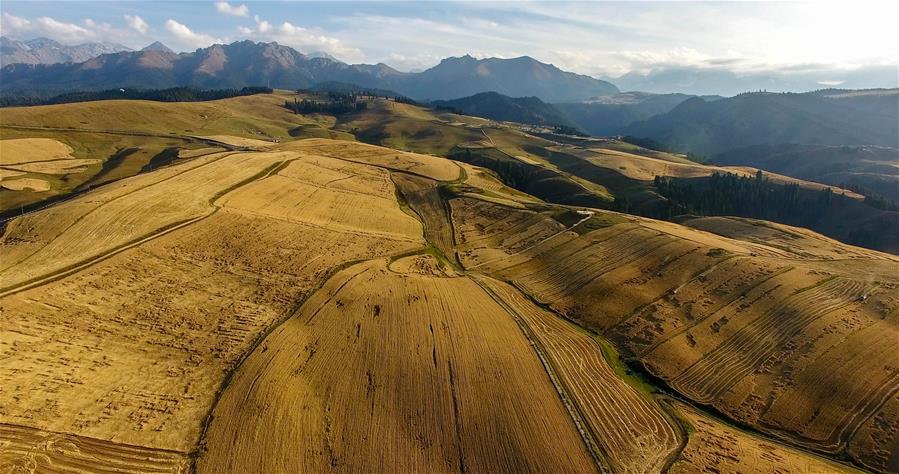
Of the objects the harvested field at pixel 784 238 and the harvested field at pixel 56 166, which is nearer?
the harvested field at pixel 784 238

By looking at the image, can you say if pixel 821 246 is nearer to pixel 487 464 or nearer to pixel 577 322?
pixel 577 322

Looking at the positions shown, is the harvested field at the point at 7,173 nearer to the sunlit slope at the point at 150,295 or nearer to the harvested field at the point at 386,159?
the sunlit slope at the point at 150,295

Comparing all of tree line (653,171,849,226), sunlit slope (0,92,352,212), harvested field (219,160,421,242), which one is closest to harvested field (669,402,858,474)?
harvested field (219,160,421,242)

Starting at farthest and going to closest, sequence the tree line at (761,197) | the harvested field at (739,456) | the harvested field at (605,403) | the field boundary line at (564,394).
→ the tree line at (761,197), the harvested field at (605,403), the field boundary line at (564,394), the harvested field at (739,456)

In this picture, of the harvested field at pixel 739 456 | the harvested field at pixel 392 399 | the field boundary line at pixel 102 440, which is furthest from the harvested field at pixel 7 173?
the harvested field at pixel 739 456

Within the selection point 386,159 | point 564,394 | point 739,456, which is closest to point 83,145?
point 386,159

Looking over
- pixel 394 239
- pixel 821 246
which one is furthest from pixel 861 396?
pixel 394 239

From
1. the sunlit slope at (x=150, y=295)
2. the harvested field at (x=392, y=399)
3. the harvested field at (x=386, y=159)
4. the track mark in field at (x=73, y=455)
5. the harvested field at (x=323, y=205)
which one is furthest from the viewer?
the harvested field at (x=386, y=159)
